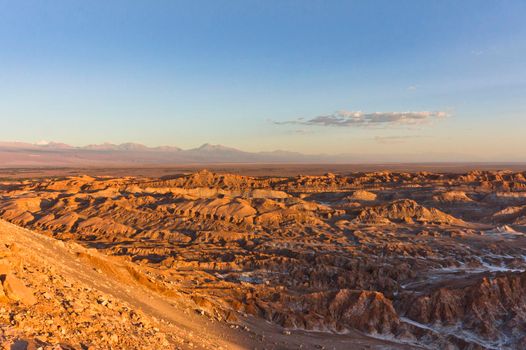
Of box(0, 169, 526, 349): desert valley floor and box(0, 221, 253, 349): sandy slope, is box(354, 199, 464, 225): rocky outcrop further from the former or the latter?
box(0, 221, 253, 349): sandy slope

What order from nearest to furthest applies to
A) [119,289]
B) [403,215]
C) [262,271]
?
[119,289] < [262,271] < [403,215]

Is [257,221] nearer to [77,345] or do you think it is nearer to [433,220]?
[433,220]

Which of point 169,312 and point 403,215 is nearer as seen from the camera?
point 169,312

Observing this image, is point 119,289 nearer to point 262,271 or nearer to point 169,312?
point 169,312

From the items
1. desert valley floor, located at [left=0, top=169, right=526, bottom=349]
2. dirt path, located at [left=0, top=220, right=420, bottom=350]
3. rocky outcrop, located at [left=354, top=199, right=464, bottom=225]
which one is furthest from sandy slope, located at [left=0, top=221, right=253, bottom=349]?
rocky outcrop, located at [left=354, top=199, right=464, bottom=225]

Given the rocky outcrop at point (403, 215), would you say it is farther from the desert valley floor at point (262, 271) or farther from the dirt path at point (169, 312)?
the dirt path at point (169, 312)

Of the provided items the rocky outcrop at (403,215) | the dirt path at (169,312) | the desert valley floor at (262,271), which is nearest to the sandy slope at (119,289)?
the dirt path at (169,312)

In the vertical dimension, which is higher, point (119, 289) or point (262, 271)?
point (119, 289)

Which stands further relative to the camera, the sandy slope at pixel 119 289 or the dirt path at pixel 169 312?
the dirt path at pixel 169 312

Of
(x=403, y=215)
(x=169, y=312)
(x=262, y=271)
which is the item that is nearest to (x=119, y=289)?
(x=169, y=312)

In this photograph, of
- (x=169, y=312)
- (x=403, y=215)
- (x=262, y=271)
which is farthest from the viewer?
(x=403, y=215)
